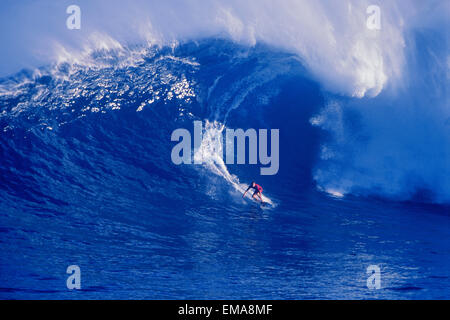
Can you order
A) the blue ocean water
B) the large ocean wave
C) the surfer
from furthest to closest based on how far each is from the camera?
the large ocean wave < the surfer < the blue ocean water

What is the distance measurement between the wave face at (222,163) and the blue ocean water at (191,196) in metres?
0.04

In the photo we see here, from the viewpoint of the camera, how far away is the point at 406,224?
10086mm

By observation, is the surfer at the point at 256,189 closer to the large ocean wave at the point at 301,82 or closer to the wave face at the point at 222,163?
the wave face at the point at 222,163

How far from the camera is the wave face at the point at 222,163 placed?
7129mm

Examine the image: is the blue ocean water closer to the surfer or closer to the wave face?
the wave face

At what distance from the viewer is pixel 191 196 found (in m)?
9.77

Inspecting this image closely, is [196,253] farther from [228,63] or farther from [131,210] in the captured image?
[228,63]

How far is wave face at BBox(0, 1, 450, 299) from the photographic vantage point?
23.4 feet

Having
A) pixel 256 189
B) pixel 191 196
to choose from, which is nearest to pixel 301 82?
pixel 256 189

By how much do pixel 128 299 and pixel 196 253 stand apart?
181 centimetres

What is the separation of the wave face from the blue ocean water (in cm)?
4

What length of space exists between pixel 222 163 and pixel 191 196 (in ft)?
5.46

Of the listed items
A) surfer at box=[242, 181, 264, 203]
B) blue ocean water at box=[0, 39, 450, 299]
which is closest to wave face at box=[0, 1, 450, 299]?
blue ocean water at box=[0, 39, 450, 299]

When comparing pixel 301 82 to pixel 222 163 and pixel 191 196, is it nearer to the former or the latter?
pixel 222 163
